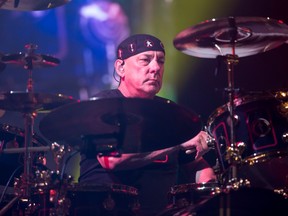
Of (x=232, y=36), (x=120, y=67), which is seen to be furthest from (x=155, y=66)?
(x=232, y=36)

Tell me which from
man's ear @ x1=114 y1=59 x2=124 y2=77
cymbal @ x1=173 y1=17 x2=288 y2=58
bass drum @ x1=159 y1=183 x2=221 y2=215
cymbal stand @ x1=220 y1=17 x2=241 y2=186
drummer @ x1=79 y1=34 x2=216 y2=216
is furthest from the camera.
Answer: man's ear @ x1=114 y1=59 x2=124 y2=77

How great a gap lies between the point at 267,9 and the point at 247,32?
1281 millimetres

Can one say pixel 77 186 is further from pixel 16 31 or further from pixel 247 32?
pixel 16 31

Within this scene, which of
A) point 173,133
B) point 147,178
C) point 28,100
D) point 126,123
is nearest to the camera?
point 126,123

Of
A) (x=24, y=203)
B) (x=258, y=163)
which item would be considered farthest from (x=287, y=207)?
(x=24, y=203)

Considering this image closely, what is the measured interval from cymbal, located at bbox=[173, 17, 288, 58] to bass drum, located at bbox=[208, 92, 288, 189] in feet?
1.38

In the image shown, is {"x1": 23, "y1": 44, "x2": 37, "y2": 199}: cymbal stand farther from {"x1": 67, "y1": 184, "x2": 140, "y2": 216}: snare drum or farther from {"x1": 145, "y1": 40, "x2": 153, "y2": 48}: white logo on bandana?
{"x1": 145, "y1": 40, "x2": 153, "y2": 48}: white logo on bandana

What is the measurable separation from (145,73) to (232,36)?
0.63m

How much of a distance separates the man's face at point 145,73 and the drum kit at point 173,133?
186 millimetres

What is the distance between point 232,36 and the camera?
3.26 m

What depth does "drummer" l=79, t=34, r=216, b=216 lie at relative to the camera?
3029mm

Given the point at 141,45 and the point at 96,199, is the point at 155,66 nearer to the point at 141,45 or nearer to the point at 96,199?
the point at 141,45

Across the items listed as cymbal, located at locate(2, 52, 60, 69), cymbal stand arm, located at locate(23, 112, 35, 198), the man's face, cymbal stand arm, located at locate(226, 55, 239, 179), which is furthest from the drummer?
cymbal, located at locate(2, 52, 60, 69)

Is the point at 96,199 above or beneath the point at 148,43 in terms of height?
beneath
